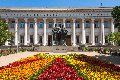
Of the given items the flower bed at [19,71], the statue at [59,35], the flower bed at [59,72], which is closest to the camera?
the flower bed at [59,72]

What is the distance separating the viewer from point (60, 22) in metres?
86.4

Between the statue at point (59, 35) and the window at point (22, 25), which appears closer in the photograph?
the statue at point (59, 35)

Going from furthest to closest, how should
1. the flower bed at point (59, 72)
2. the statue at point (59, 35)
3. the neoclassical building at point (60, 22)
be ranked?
the neoclassical building at point (60, 22) < the statue at point (59, 35) < the flower bed at point (59, 72)

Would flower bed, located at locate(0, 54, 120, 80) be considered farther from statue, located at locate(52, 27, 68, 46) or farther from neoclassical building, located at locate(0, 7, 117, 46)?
neoclassical building, located at locate(0, 7, 117, 46)

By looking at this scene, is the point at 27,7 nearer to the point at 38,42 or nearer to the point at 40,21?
the point at 40,21

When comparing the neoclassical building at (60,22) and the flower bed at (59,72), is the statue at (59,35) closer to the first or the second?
the neoclassical building at (60,22)

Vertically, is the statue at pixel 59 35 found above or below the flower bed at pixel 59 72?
above

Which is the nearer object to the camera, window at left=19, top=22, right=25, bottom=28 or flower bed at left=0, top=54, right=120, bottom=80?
flower bed at left=0, top=54, right=120, bottom=80

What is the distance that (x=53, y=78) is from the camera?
13352mm

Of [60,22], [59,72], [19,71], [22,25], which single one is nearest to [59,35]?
[60,22]

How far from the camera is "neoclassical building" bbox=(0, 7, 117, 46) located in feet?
278

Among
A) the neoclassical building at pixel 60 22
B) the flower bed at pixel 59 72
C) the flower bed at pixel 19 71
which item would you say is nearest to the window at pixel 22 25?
the neoclassical building at pixel 60 22

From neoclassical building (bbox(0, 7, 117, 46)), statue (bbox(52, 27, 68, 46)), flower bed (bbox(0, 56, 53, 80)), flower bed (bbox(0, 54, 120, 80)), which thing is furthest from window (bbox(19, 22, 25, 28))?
flower bed (bbox(0, 54, 120, 80))

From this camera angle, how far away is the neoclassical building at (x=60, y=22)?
278ft
